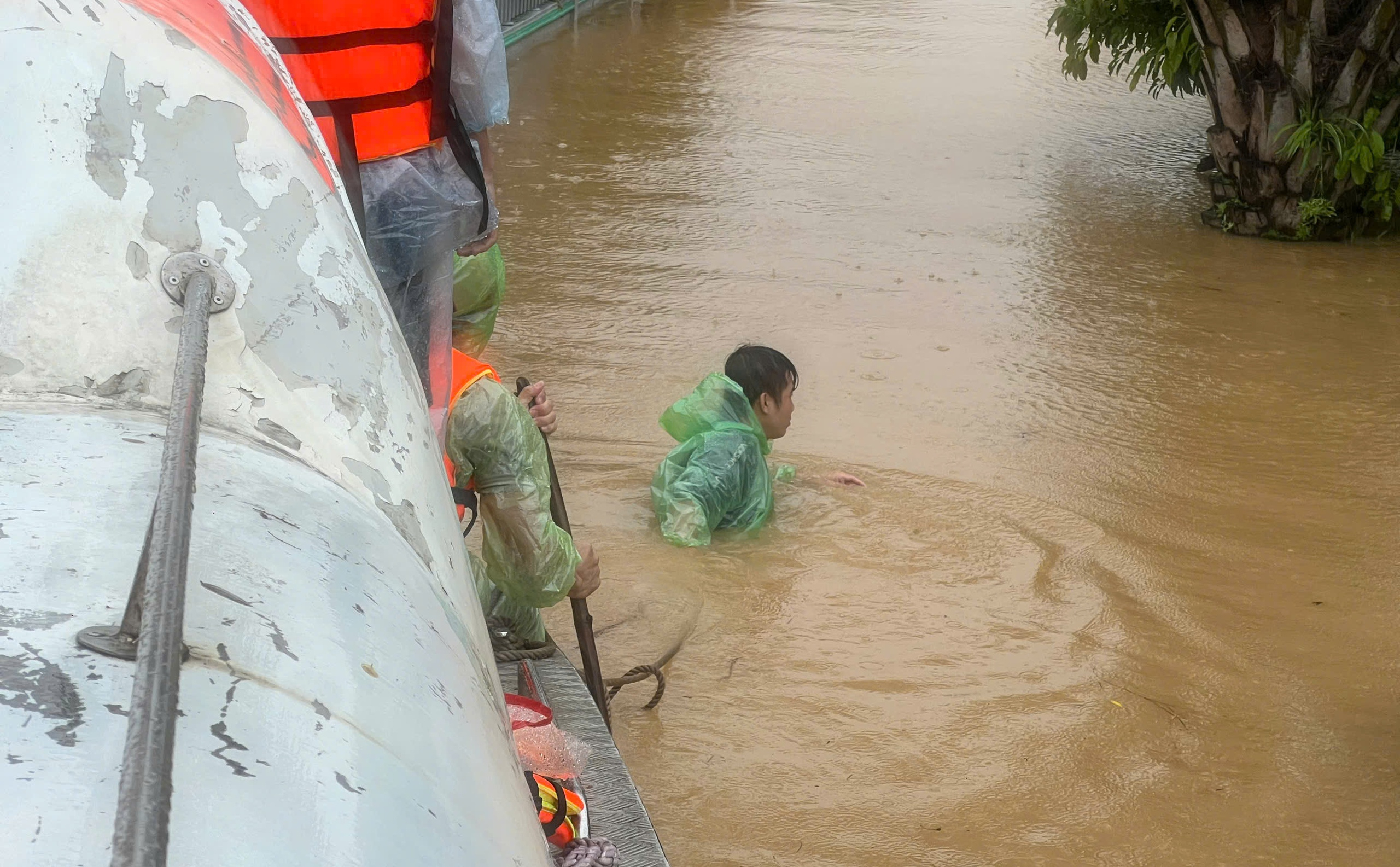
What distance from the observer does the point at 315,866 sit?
0.85 metres

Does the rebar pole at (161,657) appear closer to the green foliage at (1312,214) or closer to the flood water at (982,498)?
the flood water at (982,498)

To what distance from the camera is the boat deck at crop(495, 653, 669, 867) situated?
101 inches

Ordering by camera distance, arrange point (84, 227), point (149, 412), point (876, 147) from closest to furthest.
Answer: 1. point (149, 412)
2. point (84, 227)
3. point (876, 147)

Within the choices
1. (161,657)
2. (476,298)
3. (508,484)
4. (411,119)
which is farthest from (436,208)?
(161,657)

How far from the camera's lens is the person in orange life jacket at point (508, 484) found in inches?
115

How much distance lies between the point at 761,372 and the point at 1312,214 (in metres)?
4.78

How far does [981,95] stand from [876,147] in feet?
7.31

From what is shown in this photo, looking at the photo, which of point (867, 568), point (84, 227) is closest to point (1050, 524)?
point (867, 568)

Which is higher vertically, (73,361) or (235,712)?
(73,361)

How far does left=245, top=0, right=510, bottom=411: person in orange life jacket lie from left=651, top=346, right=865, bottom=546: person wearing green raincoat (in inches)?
57.4

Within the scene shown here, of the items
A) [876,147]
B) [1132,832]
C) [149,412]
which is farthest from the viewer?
[876,147]

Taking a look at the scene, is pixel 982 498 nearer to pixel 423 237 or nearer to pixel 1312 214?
pixel 423 237

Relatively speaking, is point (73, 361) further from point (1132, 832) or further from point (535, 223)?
point (535, 223)

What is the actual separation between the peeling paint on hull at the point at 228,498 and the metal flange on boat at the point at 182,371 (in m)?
0.01
